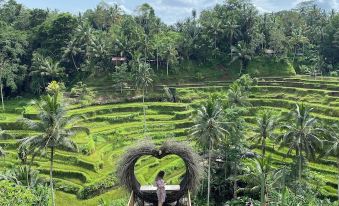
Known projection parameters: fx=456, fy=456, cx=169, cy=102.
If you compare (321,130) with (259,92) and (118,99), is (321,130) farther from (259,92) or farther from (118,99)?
(118,99)

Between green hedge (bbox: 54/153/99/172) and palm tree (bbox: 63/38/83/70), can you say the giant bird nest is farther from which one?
palm tree (bbox: 63/38/83/70)

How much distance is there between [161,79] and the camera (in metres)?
73.5

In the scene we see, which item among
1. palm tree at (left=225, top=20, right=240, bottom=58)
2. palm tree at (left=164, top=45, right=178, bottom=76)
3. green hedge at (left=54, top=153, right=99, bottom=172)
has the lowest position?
green hedge at (left=54, top=153, right=99, bottom=172)

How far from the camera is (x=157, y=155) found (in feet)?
59.9

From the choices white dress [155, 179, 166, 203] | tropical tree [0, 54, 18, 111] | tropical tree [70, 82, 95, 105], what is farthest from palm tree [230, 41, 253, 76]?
white dress [155, 179, 166, 203]

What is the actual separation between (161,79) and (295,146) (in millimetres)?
38108

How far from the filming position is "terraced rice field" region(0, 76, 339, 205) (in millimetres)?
42406

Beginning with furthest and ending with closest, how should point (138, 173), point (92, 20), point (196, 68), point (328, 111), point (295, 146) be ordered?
point (92, 20), point (196, 68), point (328, 111), point (138, 173), point (295, 146)

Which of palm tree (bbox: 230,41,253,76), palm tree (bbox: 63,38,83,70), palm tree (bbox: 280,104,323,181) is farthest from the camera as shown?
palm tree (bbox: 230,41,253,76)

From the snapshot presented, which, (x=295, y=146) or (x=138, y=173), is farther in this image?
(x=138, y=173)

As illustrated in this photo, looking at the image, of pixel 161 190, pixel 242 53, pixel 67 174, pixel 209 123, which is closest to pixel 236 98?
pixel 209 123

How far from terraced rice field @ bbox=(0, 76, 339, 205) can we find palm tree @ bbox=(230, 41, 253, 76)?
17.5ft

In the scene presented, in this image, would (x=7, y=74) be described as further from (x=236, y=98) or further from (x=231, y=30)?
(x=236, y=98)

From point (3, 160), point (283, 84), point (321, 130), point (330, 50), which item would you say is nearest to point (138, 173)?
point (3, 160)
